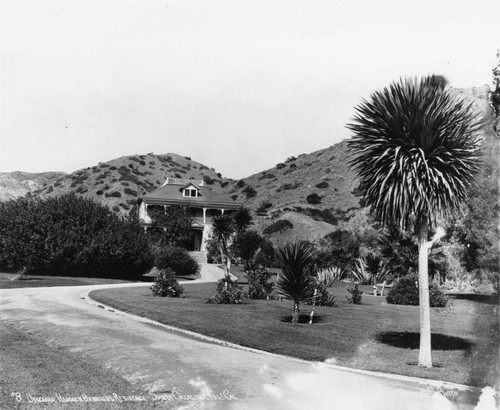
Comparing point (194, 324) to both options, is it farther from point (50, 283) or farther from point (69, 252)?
point (69, 252)

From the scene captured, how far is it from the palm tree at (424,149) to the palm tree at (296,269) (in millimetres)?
7085

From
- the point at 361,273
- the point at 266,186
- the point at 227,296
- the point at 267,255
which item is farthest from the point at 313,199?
the point at 227,296

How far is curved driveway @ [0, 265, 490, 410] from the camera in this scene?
9.05 meters

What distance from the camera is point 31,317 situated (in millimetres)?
17984

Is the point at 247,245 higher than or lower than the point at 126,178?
lower

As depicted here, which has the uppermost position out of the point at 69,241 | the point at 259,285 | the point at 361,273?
the point at 69,241

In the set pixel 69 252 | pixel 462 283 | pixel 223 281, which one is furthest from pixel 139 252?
pixel 462 283

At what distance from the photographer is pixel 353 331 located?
18.7 m

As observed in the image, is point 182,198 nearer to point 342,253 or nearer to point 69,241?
point 342,253

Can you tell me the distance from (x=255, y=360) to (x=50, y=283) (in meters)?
24.3

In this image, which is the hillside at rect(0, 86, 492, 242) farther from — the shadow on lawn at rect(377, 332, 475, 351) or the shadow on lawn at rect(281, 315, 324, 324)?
the shadow on lawn at rect(377, 332, 475, 351)

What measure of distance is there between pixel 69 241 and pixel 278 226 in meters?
35.9

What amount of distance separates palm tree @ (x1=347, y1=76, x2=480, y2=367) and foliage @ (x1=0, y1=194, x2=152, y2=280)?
1218 inches

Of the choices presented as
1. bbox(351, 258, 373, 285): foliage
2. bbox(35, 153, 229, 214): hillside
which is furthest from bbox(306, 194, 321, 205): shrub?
bbox(351, 258, 373, 285): foliage
